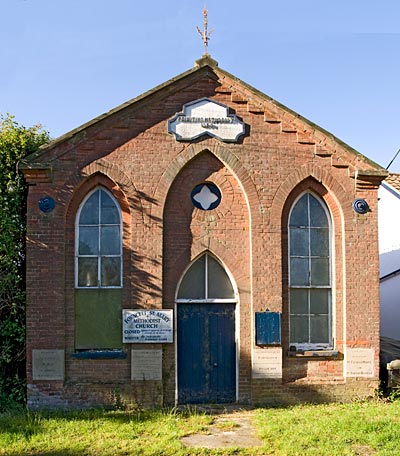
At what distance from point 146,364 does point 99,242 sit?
2.64 m

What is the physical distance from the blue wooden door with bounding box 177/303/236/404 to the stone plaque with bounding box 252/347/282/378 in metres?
0.46

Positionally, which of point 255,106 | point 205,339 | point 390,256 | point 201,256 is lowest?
point 205,339

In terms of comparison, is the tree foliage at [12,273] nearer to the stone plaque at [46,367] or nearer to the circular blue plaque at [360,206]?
the stone plaque at [46,367]

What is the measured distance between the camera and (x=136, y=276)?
12.9m

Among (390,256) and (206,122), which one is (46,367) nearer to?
(206,122)

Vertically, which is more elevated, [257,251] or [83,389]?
[257,251]

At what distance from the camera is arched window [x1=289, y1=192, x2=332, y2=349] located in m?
13.5

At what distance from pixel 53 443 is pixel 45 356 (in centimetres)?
275

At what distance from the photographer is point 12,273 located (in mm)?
13242

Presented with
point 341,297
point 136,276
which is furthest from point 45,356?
point 341,297

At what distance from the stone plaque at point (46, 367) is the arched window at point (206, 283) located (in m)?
2.73

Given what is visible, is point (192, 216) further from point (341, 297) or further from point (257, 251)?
point (341, 297)

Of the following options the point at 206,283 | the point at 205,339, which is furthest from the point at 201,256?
the point at 205,339

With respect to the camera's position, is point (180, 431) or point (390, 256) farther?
point (390, 256)
